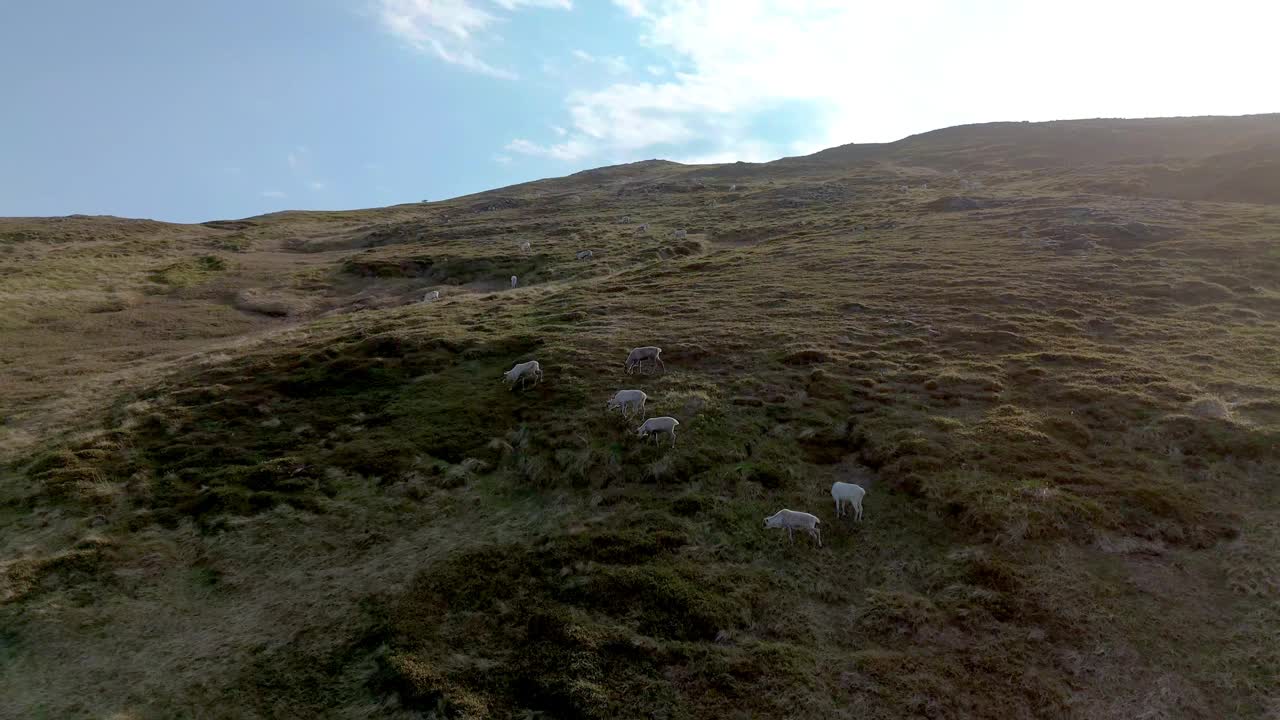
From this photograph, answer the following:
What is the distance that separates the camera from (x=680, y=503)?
19.6m

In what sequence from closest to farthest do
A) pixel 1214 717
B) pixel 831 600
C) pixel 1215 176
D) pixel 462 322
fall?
pixel 1214 717
pixel 831 600
pixel 462 322
pixel 1215 176

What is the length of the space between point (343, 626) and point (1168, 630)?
17971mm

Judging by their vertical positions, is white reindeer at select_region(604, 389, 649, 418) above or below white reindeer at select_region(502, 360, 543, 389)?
below

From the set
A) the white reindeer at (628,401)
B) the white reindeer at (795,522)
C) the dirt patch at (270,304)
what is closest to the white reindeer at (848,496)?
the white reindeer at (795,522)

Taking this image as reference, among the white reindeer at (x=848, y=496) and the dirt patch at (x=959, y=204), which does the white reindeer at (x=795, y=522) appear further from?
the dirt patch at (x=959, y=204)

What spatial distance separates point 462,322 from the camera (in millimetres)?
40250

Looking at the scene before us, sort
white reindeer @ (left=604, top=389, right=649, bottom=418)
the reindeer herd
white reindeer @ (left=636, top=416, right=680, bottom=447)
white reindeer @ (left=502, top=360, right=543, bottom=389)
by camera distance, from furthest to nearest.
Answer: white reindeer @ (left=502, top=360, right=543, bottom=389)
white reindeer @ (left=604, top=389, right=649, bottom=418)
white reindeer @ (left=636, top=416, right=680, bottom=447)
the reindeer herd

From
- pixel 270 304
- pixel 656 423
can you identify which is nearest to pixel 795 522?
pixel 656 423

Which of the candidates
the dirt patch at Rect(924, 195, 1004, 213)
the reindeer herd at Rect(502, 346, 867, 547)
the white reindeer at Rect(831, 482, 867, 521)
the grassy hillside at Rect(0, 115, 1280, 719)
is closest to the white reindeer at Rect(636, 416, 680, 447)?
the reindeer herd at Rect(502, 346, 867, 547)

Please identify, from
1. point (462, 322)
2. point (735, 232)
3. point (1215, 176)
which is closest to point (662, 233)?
point (735, 232)

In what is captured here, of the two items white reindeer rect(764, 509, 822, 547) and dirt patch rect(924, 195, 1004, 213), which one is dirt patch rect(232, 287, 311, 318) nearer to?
white reindeer rect(764, 509, 822, 547)

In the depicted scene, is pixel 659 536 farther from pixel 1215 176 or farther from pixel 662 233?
pixel 1215 176

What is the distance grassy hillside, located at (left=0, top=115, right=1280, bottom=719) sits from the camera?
13.6m

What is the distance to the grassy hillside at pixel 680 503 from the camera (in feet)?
44.7
